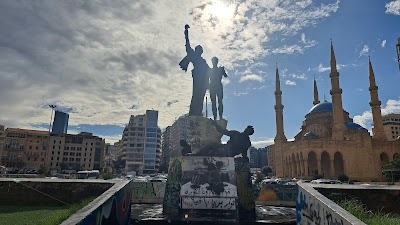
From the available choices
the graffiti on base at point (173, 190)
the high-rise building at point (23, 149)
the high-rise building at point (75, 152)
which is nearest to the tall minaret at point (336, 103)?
the graffiti on base at point (173, 190)

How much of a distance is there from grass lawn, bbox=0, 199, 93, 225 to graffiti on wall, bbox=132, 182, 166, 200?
876 centimetres

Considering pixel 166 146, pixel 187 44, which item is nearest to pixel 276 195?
pixel 187 44

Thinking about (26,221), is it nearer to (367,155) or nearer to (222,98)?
(222,98)

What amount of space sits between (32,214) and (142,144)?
81898 millimetres

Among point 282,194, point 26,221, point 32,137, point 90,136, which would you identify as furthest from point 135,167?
point 26,221

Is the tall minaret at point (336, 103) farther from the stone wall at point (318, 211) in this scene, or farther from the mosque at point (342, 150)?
the stone wall at point (318, 211)

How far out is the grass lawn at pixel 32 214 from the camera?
6848mm

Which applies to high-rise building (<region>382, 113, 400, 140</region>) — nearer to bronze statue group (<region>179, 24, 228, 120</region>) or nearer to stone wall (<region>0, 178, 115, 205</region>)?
bronze statue group (<region>179, 24, 228, 120</region>)

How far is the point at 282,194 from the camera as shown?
1842cm

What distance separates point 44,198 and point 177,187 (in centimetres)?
500

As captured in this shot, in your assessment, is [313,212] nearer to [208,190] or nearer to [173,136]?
[208,190]

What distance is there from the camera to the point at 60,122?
13038cm

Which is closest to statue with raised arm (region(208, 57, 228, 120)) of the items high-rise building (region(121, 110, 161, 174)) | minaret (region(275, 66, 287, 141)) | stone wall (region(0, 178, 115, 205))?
stone wall (region(0, 178, 115, 205))

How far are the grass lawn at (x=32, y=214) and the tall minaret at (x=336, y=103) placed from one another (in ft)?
166
